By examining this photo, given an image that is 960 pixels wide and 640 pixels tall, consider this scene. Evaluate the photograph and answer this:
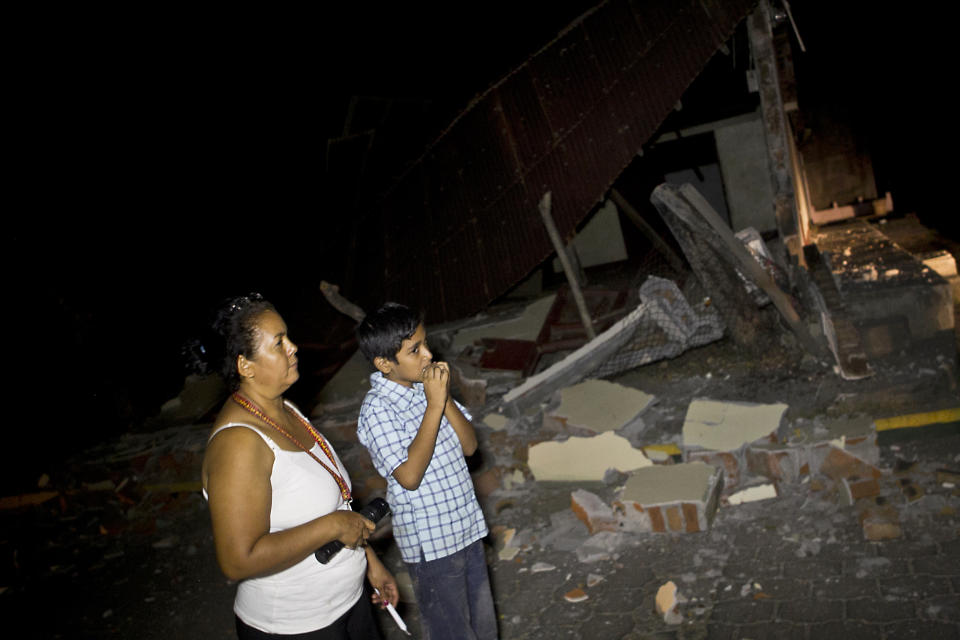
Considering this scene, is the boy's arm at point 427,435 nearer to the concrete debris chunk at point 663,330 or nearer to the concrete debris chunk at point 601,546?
the concrete debris chunk at point 601,546

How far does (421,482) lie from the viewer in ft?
7.87

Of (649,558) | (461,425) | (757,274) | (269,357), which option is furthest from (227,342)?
(757,274)

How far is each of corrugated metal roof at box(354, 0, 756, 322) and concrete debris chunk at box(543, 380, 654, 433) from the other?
1230 mm

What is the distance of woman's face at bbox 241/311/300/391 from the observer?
193 cm

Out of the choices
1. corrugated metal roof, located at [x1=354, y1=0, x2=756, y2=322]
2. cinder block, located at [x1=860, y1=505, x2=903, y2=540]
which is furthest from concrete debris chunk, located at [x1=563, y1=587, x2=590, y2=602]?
corrugated metal roof, located at [x1=354, y1=0, x2=756, y2=322]

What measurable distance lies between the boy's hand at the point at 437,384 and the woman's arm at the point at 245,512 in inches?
24.7

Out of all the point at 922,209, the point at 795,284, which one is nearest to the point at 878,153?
the point at 922,209

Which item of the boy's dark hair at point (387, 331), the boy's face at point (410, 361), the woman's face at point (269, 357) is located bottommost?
the boy's face at point (410, 361)

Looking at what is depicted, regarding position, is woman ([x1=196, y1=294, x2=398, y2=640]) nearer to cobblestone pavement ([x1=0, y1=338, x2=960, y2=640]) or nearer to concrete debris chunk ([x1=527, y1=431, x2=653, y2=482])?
cobblestone pavement ([x1=0, y1=338, x2=960, y2=640])

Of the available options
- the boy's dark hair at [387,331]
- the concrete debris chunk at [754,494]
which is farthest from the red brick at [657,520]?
the boy's dark hair at [387,331]

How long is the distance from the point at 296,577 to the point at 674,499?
102 inches

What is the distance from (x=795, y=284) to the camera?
658cm

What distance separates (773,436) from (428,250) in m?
3.65

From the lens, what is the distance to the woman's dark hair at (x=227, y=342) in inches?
74.6
